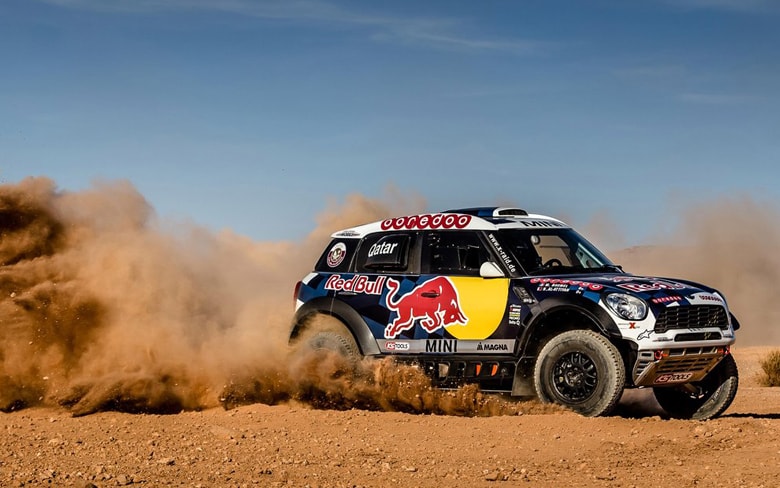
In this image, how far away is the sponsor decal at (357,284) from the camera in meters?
11.1

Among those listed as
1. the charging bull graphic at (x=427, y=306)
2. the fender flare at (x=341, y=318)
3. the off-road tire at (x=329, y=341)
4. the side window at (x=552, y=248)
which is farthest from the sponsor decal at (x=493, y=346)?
the off-road tire at (x=329, y=341)

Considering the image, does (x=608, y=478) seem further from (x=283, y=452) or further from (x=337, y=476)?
(x=283, y=452)

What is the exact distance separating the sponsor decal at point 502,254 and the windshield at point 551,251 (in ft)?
0.10

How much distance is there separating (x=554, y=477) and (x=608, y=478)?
1.28 feet

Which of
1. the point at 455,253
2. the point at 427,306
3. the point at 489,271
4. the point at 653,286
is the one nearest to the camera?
the point at 653,286

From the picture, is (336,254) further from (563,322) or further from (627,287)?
(627,287)

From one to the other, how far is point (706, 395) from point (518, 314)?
2.25 meters

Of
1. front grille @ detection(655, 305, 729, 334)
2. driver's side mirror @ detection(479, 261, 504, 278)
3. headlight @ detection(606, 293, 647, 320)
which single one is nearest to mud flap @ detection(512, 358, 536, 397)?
driver's side mirror @ detection(479, 261, 504, 278)

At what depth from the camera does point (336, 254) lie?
11.8m

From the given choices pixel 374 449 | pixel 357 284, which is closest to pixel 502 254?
pixel 357 284

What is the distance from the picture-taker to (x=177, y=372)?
1140cm

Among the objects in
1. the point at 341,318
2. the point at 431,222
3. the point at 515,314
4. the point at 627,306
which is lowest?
the point at 341,318

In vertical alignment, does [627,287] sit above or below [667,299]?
above

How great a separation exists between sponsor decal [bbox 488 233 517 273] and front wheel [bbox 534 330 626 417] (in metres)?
0.91
